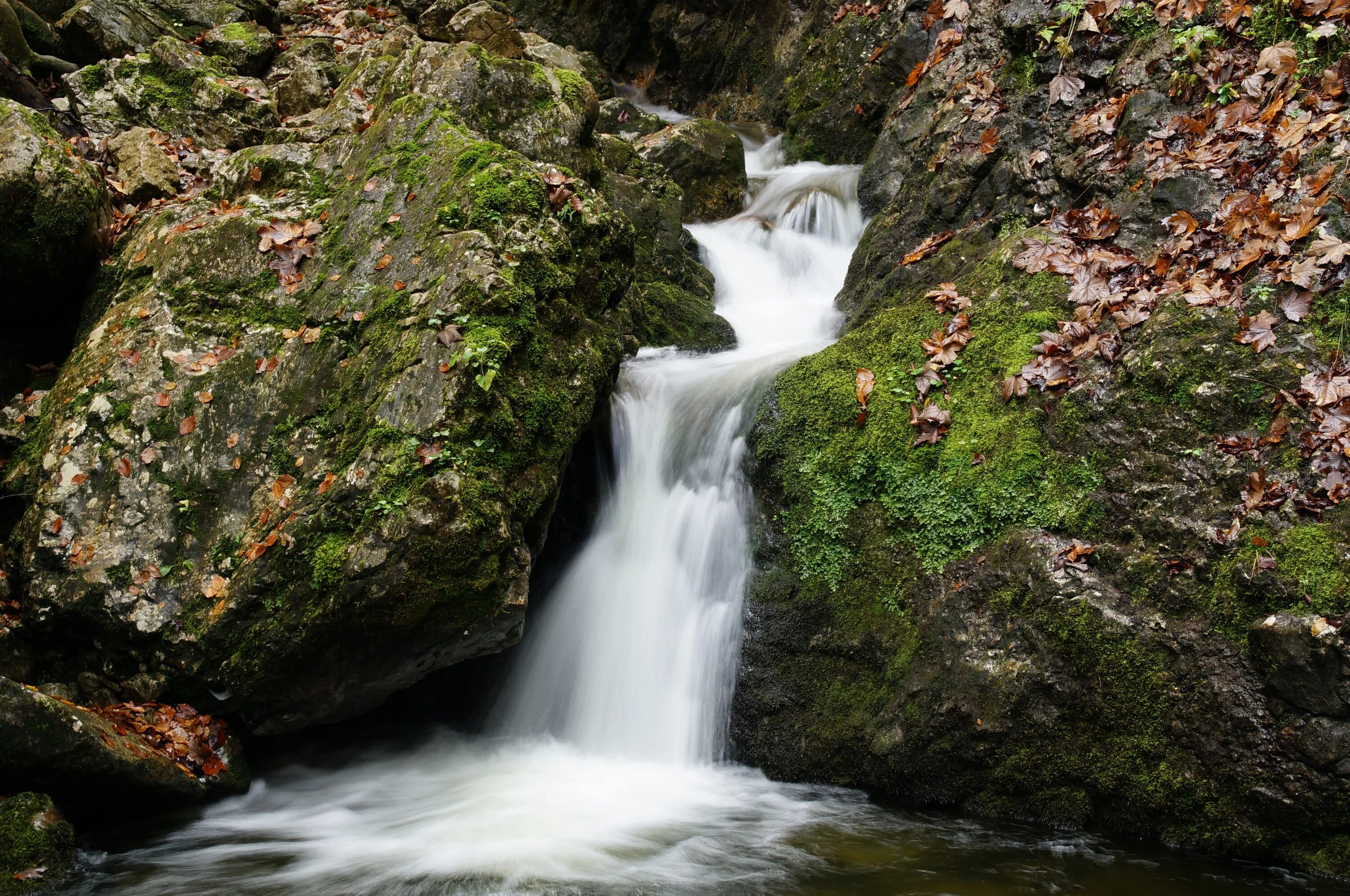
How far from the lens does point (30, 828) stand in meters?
3.77

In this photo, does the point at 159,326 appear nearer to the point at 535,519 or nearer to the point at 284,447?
the point at 284,447

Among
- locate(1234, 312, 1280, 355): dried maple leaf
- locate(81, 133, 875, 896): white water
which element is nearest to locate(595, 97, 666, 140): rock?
locate(81, 133, 875, 896): white water

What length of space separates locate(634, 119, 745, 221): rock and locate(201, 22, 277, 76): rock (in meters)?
5.02

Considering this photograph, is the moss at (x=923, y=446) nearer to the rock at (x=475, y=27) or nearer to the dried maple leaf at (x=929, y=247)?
the dried maple leaf at (x=929, y=247)

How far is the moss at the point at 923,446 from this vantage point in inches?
189

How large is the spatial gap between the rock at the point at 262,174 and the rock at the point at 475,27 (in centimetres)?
278

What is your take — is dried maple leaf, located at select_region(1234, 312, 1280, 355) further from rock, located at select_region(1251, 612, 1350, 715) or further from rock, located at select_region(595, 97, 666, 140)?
rock, located at select_region(595, 97, 666, 140)

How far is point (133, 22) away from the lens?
1006cm

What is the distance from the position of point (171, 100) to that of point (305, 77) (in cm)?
145

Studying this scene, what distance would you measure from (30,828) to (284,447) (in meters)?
2.31

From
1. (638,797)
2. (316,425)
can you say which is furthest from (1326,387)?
(316,425)

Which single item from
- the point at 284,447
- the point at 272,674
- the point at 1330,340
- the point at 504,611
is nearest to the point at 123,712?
the point at 272,674

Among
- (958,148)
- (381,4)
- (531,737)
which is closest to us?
(531,737)

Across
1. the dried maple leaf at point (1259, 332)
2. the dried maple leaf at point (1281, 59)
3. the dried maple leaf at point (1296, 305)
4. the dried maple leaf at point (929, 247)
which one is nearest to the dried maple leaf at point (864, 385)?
the dried maple leaf at point (929, 247)
